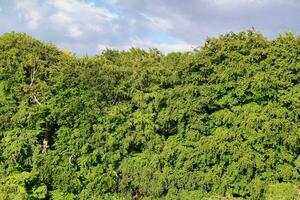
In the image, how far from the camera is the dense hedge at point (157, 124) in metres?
19.8

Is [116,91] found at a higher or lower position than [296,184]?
higher

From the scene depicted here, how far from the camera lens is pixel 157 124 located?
21.3m

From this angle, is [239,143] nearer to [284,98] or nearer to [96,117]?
[284,98]

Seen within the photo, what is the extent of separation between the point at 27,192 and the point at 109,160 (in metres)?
3.70

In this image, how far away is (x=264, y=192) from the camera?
1953cm

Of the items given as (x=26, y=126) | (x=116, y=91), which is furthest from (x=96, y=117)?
(x=26, y=126)

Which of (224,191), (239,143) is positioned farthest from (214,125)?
(224,191)

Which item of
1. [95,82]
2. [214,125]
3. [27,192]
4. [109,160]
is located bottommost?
[27,192]

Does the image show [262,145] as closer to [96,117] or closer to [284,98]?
[284,98]

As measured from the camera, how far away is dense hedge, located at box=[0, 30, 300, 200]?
19.8 m

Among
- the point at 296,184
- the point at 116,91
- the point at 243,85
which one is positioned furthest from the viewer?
the point at 116,91

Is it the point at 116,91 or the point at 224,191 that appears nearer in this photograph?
the point at 224,191

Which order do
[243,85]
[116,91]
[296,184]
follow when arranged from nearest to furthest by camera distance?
[296,184], [243,85], [116,91]

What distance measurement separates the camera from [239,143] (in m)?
19.9
